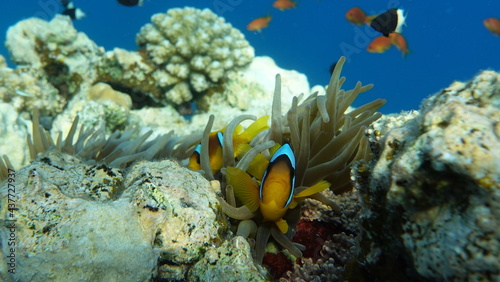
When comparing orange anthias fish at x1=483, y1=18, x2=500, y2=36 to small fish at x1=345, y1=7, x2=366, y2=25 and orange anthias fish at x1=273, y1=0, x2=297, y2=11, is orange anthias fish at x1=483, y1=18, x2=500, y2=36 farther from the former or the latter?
orange anthias fish at x1=273, y1=0, x2=297, y2=11

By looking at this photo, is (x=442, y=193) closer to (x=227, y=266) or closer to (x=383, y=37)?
(x=227, y=266)

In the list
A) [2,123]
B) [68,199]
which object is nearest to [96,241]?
[68,199]

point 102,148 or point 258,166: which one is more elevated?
point 102,148

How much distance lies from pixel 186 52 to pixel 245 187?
411cm

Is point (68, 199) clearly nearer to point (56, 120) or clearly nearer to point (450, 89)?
point (450, 89)

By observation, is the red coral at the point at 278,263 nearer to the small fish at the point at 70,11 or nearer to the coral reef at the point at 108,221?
the coral reef at the point at 108,221

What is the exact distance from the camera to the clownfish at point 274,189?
156 cm

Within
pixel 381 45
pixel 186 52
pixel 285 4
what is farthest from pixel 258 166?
pixel 285 4

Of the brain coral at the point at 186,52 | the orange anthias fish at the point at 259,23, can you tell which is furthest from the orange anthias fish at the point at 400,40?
the orange anthias fish at the point at 259,23

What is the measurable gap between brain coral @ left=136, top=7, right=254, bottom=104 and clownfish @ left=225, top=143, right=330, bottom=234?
3879 mm

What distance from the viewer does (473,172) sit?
815mm

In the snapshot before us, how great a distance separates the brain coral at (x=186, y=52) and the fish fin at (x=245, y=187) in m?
3.89

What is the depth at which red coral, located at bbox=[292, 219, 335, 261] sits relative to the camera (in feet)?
5.68

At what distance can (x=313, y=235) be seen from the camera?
1.79 metres
